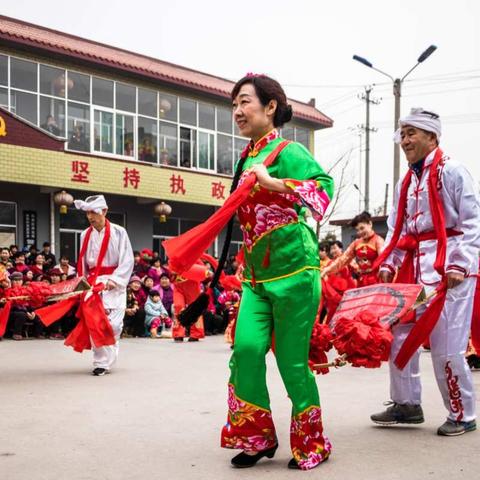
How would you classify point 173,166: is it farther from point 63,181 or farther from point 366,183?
point 366,183

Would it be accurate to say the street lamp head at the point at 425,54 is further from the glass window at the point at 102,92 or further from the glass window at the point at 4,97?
the glass window at the point at 4,97

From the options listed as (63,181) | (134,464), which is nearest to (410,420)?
(134,464)

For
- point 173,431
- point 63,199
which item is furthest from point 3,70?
point 173,431

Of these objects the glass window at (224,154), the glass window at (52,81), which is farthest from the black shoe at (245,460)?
the glass window at (224,154)

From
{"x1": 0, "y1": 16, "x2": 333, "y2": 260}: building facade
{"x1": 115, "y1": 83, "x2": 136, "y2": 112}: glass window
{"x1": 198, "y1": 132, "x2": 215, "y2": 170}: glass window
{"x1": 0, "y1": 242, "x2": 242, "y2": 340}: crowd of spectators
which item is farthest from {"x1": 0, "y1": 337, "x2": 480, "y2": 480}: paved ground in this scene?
{"x1": 198, "y1": 132, "x2": 215, "y2": 170}: glass window

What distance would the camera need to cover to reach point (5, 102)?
1703 centimetres

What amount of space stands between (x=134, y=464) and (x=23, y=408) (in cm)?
196

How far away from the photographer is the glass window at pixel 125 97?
19281 millimetres

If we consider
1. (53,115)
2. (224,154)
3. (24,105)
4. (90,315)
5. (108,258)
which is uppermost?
(24,105)

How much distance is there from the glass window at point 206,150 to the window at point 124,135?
2.52 meters

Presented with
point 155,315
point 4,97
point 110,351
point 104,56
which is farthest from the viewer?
point 104,56

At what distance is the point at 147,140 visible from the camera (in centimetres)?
1997

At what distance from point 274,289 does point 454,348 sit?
4.02ft

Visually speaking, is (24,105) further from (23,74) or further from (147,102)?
(147,102)
